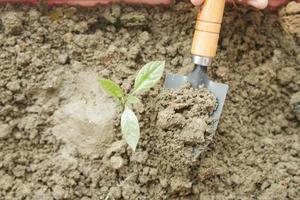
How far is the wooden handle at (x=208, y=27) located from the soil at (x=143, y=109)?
4.5 inches

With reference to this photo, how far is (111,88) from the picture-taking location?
1313 millimetres

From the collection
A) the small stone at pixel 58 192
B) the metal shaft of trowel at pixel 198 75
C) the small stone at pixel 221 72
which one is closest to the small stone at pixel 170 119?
the metal shaft of trowel at pixel 198 75

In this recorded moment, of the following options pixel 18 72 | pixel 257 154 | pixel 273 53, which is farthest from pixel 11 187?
pixel 273 53

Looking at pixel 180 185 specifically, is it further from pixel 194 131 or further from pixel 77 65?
pixel 77 65

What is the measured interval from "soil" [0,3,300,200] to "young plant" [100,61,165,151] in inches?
3.0

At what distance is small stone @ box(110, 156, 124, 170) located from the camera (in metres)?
1.35

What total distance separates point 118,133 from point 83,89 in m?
0.17

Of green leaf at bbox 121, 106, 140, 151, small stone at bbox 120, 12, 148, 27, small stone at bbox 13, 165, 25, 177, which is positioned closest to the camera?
green leaf at bbox 121, 106, 140, 151

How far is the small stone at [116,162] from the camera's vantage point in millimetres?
1353

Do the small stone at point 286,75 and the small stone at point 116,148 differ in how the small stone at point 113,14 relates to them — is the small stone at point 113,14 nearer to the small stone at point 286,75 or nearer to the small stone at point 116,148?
the small stone at point 116,148

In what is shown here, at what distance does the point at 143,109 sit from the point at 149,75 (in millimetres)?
115

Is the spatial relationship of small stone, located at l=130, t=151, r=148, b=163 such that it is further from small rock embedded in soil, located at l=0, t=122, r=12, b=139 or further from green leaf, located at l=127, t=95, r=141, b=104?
small rock embedded in soil, located at l=0, t=122, r=12, b=139

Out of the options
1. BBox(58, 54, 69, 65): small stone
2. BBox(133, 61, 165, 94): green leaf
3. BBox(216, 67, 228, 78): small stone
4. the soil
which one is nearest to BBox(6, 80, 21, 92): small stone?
the soil

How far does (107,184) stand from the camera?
4.50 feet
